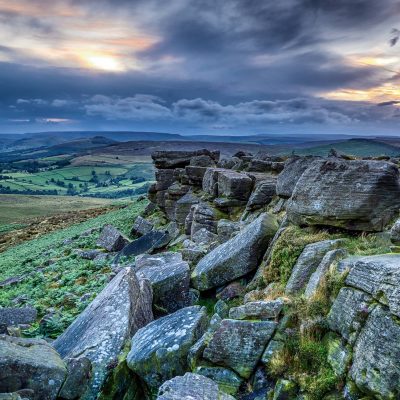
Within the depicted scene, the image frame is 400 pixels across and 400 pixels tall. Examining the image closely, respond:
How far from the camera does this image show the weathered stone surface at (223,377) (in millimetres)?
8516

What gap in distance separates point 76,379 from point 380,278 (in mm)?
7911

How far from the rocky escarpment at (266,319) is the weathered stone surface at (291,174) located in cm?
11

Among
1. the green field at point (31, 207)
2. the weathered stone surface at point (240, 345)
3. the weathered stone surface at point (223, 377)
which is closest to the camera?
the weathered stone surface at point (223, 377)

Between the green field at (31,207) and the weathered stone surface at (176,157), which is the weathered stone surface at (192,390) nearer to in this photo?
the weathered stone surface at (176,157)

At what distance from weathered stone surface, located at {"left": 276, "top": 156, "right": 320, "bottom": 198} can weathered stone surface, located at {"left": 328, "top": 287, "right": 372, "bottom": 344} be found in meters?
9.31

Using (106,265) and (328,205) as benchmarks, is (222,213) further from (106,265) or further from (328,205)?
(328,205)

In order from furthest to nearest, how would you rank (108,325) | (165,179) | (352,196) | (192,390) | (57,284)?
1. (165,179)
2. (57,284)
3. (352,196)
4. (108,325)
5. (192,390)

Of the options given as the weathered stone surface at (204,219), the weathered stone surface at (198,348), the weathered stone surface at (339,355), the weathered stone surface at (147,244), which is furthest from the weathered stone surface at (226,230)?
the weathered stone surface at (339,355)

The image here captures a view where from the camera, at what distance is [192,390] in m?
7.82

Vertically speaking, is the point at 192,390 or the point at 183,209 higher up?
the point at 192,390

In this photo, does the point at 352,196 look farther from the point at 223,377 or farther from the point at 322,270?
the point at 223,377

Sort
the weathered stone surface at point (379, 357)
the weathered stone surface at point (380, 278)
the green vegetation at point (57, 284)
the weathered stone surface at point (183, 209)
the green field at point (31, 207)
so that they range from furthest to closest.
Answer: the green field at point (31, 207) < the weathered stone surface at point (183, 209) < the green vegetation at point (57, 284) < the weathered stone surface at point (380, 278) < the weathered stone surface at point (379, 357)

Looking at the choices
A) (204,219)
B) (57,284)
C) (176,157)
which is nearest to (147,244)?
(204,219)

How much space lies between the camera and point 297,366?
313 inches
